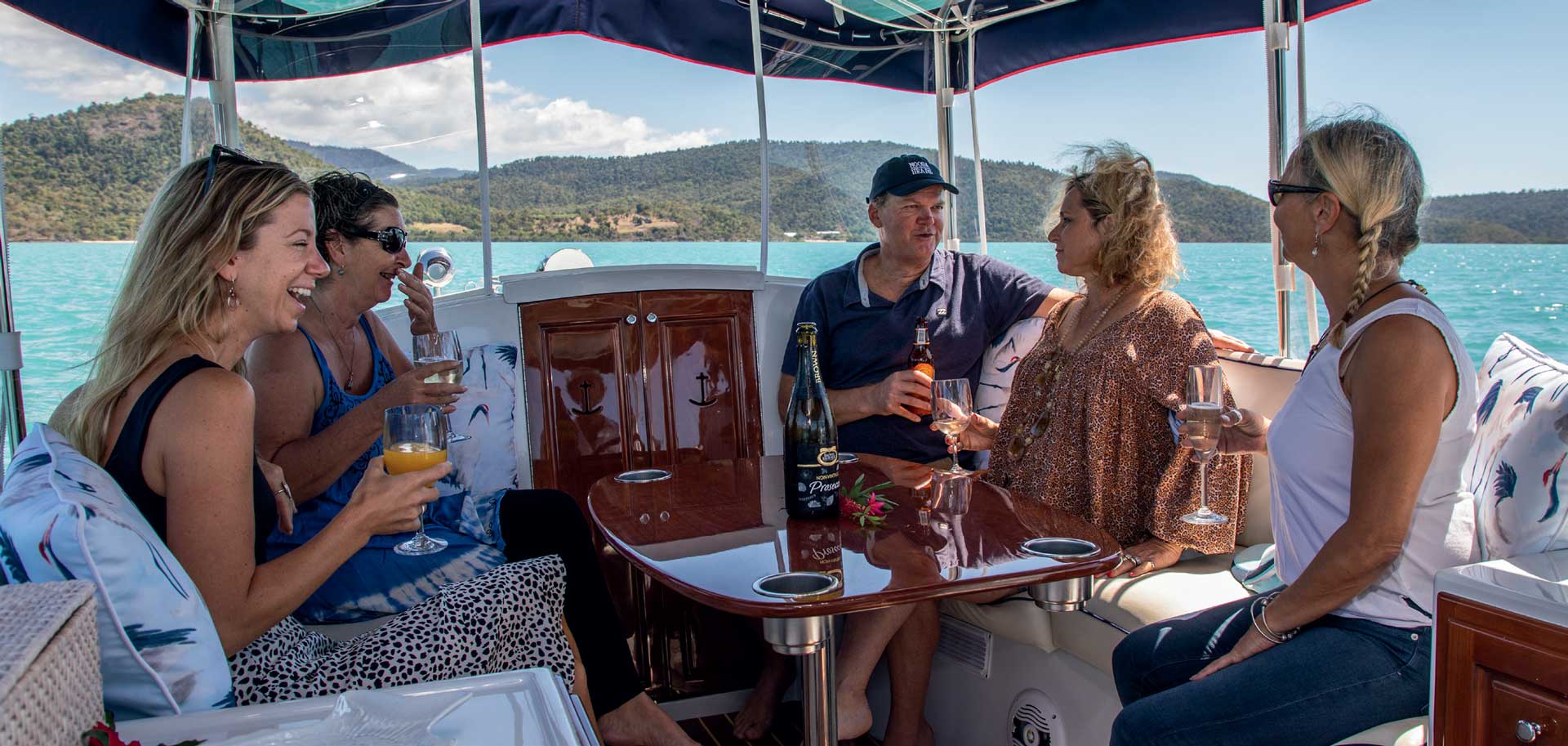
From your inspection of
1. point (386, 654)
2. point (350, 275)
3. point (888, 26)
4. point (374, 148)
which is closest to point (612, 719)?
point (386, 654)

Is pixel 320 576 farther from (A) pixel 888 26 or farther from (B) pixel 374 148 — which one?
(A) pixel 888 26

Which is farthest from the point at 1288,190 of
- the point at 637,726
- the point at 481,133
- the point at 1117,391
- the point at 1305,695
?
the point at 481,133

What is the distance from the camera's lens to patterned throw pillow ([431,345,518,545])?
289 centimetres

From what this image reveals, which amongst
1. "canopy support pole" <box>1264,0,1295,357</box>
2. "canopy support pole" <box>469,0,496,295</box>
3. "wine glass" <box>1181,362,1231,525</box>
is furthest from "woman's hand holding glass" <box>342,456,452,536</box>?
"canopy support pole" <box>1264,0,1295,357</box>

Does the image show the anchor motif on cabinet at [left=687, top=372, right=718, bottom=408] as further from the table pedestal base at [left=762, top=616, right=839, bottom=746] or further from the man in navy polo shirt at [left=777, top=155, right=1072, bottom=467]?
the table pedestal base at [left=762, top=616, right=839, bottom=746]

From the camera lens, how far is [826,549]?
6.25 feet

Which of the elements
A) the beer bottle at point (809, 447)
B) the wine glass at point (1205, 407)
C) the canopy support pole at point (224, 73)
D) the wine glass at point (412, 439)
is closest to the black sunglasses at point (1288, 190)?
the wine glass at point (1205, 407)

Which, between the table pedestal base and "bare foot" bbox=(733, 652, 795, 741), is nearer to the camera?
the table pedestal base

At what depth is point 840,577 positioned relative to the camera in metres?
1.72

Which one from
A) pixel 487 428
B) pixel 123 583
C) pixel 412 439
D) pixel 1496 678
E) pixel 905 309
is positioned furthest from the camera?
pixel 905 309

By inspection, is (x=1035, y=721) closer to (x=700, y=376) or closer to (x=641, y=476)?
(x=641, y=476)

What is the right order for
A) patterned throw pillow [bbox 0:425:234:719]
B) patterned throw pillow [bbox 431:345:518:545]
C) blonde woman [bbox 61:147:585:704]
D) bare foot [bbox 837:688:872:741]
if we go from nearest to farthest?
patterned throw pillow [bbox 0:425:234:719], blonde woman [bbox 61:147:585:704], bare foot [bbox 837:688:872:741], patterned throw pillow [bbox 431:345:518:545]

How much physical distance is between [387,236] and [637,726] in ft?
4.62

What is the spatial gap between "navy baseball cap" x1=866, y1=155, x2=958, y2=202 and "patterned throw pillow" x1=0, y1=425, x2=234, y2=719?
236 cm
